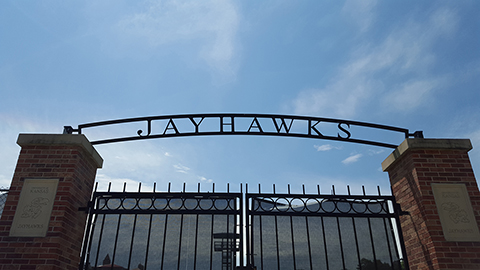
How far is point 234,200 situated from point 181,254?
1.19 m

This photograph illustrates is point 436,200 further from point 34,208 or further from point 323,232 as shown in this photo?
point 34,208

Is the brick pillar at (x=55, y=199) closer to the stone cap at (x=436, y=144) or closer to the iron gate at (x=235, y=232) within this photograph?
the iron gate at (x=235, y=232)

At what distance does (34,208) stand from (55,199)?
297 millimetres

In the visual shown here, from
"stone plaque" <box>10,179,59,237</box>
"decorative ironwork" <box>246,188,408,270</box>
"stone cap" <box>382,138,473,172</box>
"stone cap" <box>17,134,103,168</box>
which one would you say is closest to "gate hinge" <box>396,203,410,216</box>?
"decorative ironwork" <box>246,188,408,270</box>

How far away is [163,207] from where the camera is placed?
540 cm

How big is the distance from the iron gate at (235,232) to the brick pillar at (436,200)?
389 mm

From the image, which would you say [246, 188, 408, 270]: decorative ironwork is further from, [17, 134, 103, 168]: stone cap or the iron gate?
[17, 134, 103, 168]: stone cap

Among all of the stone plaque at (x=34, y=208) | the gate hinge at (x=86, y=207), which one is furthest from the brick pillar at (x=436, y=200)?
the stone plaque at (x=34, y=208)

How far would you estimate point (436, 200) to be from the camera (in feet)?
15.6

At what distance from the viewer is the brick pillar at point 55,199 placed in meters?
4.29

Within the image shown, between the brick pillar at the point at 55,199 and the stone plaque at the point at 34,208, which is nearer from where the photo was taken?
the brick pillar at the point at 55,199

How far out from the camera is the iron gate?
5.09 m

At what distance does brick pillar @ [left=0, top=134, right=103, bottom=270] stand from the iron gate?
13.3 inches

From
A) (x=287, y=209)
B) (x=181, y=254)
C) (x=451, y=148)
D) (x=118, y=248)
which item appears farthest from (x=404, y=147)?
(x=118, y=248)
